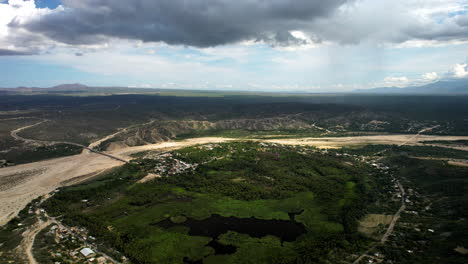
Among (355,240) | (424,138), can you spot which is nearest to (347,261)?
(355,240)

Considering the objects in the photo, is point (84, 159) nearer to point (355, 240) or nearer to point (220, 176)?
point (220, 176)

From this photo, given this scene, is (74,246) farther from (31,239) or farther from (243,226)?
(243,226)

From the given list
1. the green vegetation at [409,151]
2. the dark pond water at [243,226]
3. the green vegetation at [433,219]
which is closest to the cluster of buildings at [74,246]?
the dark pond water at [243,226]

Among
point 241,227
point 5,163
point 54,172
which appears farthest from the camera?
point 5,163

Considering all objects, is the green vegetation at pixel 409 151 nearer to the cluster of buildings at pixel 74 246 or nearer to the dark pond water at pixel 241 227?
the dark pond water at pixel 241 227

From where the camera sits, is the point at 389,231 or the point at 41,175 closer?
the point at 389,231

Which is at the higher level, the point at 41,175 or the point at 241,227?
the point at 41,175

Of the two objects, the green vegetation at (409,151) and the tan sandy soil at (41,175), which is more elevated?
the green vegetation at (409,151)

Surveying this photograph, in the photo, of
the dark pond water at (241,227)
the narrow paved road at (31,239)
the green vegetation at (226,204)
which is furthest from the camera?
the dark pond water at (241,227)

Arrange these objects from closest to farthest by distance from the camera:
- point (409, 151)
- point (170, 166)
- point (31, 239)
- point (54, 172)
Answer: point (31, 239) < point (54, 172) < point (170, 166) < point (409, 151)

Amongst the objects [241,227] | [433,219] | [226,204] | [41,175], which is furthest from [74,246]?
[433,219]
